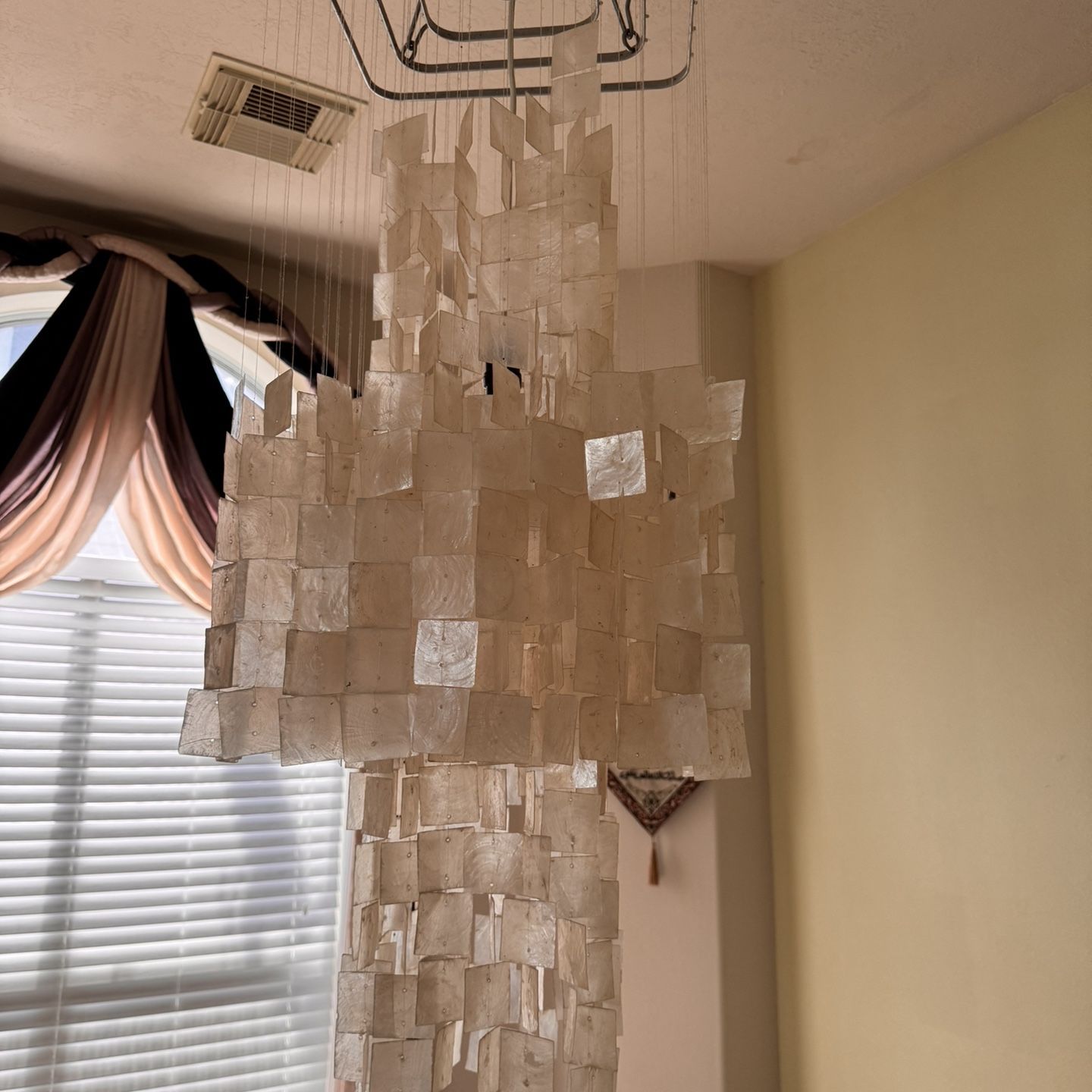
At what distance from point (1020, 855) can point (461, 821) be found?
1.63m

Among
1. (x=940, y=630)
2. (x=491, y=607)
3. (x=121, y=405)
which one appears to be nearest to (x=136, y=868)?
(x=121, y=405)

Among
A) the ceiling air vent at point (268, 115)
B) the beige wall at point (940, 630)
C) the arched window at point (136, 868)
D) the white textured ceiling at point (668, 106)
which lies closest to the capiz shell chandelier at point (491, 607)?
the white textured ceiling at point (668, 106)

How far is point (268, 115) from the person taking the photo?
235 centimetres

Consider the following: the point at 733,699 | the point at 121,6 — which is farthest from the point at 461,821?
the point at 121,6

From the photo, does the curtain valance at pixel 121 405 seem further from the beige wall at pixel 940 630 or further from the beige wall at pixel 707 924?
the beige wall at pixel 940 630

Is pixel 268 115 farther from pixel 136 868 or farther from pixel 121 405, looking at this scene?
pixel 136 868

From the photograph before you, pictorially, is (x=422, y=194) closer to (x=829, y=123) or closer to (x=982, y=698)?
(x=829, y=123)

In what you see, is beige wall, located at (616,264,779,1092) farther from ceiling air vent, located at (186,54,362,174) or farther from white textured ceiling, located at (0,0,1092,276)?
ceiling air vent, located at (186,54,362,174)

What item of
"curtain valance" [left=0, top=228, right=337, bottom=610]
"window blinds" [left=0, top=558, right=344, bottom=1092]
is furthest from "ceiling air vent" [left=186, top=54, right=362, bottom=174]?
"window blinds" [left=0, top=558, right=344, bottom=1092]

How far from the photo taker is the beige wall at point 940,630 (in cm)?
222

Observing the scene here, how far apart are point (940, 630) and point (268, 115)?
1.94m

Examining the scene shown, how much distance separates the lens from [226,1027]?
9.62ft

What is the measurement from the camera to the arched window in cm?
272

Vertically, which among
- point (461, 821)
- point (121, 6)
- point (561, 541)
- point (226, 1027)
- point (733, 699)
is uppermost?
point (121, 6)
